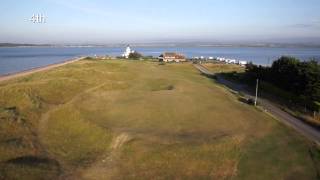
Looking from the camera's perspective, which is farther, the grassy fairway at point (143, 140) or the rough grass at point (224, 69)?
the rough grass at point (224, 69)

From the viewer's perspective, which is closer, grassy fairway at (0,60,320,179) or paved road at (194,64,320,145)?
grassy fairway at (0,60,320,179)

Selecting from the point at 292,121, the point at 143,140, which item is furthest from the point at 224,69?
the point at 143,140

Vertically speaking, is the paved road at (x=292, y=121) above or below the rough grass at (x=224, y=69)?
below

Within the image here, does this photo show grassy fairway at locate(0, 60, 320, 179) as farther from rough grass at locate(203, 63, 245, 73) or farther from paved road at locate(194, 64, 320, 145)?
rough grass at locate(203, 63, 245, 73)

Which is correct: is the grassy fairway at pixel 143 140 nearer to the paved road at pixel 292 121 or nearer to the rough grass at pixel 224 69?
the paved road at pixel 292 121

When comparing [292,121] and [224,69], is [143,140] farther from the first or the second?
[224,69]

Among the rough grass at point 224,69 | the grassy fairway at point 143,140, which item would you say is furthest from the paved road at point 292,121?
the rough grass at point 224,69

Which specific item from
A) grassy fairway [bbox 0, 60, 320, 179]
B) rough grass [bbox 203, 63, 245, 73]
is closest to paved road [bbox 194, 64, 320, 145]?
grassy fairway [bbox 0, 60, 320, 179]

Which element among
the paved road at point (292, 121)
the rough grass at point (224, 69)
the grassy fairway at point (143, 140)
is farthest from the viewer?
the rough grass at point (224, 69)

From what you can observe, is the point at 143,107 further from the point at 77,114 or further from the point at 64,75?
the point at 64,75
